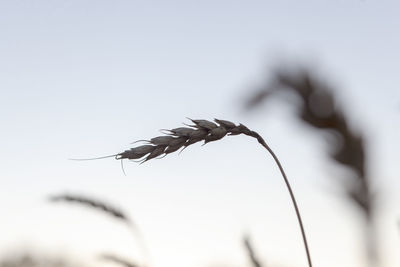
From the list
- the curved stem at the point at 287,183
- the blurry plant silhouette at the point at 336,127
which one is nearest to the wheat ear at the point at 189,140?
the curved stem at the point at 287,183

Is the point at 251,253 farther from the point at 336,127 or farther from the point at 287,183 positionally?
the point at 336,127

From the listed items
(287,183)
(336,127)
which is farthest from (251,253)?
(336,127)

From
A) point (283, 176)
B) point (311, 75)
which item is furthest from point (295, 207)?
point (311, 75)

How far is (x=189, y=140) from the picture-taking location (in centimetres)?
242

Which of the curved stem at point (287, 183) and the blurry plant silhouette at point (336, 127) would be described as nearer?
the blurry plant silhouette at point (336, 127)

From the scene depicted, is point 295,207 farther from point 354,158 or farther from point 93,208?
point 93,208

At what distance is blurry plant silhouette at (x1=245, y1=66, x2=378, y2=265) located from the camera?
100 centimetres

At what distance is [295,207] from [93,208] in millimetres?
2369

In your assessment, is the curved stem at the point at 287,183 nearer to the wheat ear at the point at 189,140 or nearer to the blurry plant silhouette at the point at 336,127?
the wheat ear at the point at 189,140

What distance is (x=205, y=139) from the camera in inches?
97.4

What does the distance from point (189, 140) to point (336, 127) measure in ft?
4.55

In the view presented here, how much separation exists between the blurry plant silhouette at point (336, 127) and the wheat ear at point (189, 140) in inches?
50.9

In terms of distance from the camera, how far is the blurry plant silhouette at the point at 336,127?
100 cm

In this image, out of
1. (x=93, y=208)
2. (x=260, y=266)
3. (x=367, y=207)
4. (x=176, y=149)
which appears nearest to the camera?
(x=367, y=207)
